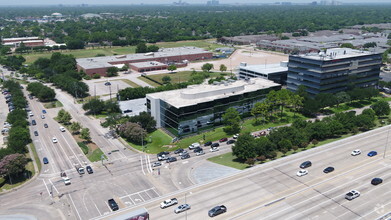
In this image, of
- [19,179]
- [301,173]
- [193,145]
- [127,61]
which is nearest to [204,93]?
[193,145]

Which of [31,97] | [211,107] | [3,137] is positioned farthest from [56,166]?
[31,97]

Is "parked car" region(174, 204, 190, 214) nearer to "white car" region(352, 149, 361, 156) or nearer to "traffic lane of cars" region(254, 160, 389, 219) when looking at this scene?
"traffic lane of cars" region(254, 160, 389, 219)

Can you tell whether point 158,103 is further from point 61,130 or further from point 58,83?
point 58,83

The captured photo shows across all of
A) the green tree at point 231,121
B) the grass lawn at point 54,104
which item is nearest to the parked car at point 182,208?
the green tree at point 231,121

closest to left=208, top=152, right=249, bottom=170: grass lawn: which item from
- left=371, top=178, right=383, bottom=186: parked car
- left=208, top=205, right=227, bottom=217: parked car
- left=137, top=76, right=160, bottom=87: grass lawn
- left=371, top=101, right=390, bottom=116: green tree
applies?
left=208, top=205, right=227, bottom=217: parked car

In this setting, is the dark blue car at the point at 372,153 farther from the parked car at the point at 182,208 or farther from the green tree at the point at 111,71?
the green tree at the point at 111,71

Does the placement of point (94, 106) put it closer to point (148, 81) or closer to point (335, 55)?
point (148, 81)
